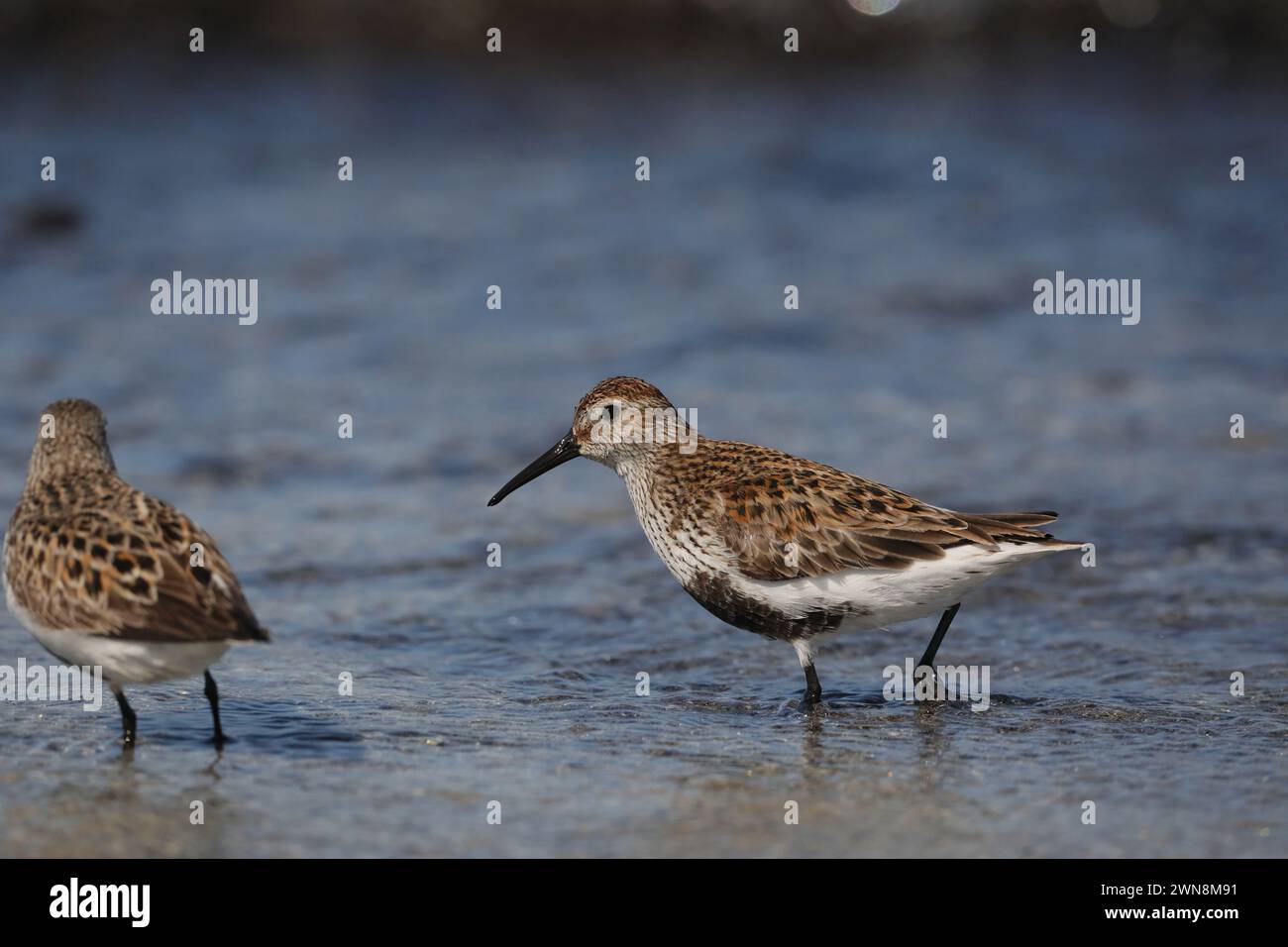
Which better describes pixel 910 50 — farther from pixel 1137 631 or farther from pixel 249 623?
pixel 249 623

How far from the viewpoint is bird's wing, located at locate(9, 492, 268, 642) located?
5.82 meters

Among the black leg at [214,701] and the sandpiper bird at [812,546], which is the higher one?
the sandpiper bird at [812,546]

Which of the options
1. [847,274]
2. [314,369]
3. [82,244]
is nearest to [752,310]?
[847,274]

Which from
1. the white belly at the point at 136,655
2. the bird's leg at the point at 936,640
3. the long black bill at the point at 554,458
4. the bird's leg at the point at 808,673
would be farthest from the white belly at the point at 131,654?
the bird's leg at the point at 936,640

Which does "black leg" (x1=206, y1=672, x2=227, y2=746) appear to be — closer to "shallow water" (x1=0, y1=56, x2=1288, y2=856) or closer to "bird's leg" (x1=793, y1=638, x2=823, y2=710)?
"shallow water" (x1=0, y1=56, x2=1288, y2=856)

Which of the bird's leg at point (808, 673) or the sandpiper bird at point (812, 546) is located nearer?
the sandpiper bird at point (812, 546)

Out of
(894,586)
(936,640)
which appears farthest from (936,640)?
(894,586)

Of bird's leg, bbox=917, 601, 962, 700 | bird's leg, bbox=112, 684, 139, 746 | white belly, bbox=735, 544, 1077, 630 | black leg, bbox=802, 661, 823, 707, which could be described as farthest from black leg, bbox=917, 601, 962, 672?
bird's leg, bbox=112, 684, 139, 746

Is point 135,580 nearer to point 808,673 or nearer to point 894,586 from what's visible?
point 808,673

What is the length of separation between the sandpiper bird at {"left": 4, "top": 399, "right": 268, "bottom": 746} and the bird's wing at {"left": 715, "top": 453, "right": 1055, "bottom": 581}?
2.34 meters

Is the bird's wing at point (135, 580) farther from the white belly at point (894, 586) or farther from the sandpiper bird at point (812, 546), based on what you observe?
the white belly at point (894, 586)

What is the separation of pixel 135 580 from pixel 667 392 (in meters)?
6.77

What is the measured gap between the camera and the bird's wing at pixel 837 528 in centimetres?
704

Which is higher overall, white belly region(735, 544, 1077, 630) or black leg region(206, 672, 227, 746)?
white belly region(735, 544, 1077, 630)
